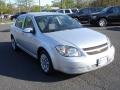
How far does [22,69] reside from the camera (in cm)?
714

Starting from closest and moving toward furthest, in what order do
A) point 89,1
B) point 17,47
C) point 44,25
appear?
1. point 44,25
2. point 17,47
3. point 89,1

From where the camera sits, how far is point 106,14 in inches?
782

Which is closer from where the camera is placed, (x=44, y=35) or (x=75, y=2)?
(x=44, y=35)

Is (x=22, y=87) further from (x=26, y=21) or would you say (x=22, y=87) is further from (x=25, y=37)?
(x=26, y=21)

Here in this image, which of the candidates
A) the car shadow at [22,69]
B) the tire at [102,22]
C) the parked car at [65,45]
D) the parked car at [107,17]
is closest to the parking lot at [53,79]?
the car shadow at [22,69]

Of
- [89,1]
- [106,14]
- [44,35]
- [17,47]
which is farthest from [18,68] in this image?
[89,1]

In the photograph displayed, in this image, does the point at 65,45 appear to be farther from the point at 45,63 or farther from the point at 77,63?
the point at 45,63

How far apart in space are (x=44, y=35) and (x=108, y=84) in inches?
83.3

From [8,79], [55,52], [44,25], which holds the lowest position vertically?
[8,79]

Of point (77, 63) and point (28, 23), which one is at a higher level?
point (28, 23)

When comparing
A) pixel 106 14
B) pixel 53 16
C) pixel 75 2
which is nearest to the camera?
pixel 53 16

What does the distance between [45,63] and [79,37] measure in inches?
45.5

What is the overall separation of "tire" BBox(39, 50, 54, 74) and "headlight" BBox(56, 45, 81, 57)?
0.52 m

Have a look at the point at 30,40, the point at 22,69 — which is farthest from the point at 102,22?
the point at 22,69
